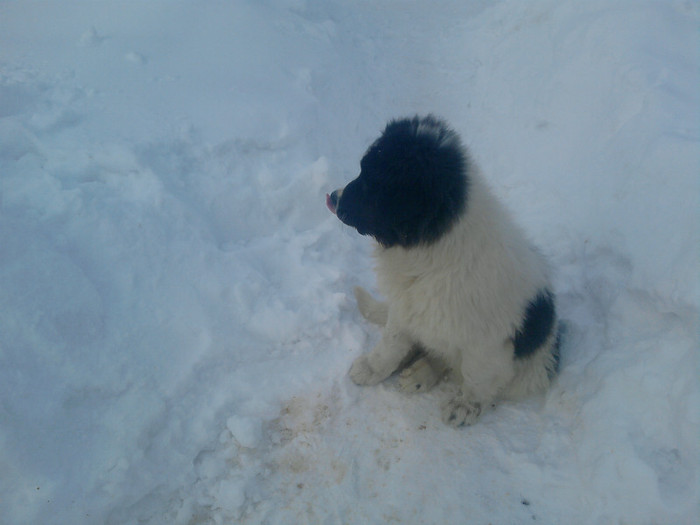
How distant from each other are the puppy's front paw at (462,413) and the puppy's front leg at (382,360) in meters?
0.48

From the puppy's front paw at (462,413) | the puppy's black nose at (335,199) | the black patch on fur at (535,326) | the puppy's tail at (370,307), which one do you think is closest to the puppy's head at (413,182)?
the puppy's black nose at (335,199)

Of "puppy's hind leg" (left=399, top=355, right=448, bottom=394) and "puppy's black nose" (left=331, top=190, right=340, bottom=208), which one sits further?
"puppy's hind leg" (left=399, top=355, right=448, bottom=394)

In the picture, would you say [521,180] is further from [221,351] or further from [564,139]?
[221,351]

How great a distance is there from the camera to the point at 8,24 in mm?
4691

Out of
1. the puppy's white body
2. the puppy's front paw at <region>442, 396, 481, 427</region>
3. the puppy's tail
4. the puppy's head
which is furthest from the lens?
the puppy's tail

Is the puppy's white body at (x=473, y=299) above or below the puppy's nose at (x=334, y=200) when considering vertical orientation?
below

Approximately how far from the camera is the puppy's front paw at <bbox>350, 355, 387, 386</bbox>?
3.17 meters

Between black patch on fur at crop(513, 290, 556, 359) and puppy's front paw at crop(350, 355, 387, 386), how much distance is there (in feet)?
3.13

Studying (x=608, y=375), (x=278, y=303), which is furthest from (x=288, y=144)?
(x=608, y=375)

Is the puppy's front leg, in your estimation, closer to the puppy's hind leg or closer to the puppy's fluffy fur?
the puppy's fluffy fur

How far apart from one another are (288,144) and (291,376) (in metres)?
2.29

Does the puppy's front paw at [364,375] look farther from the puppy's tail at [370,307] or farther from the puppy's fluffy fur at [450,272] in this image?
the puppy's tail at [370,307]

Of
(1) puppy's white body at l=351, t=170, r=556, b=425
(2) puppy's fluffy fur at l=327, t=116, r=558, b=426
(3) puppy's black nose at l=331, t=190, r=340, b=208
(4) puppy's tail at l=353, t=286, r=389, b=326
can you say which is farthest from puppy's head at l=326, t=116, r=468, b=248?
(4) puppy's tail at l=353, t=286, r=389, b=326

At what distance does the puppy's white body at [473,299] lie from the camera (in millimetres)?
2459
